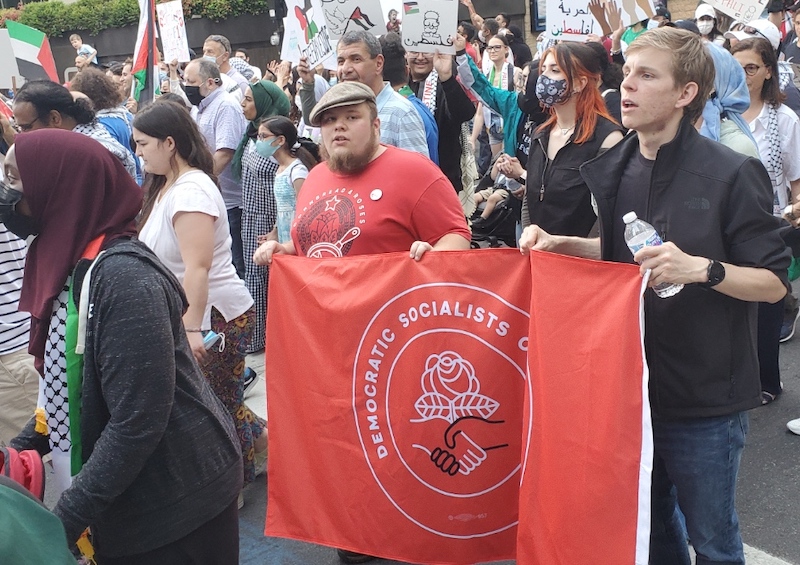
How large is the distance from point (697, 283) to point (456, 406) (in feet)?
2.89

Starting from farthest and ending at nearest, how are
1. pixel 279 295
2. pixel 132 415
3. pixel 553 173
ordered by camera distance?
pixel 553 173 → pixel 279 295 → pixel 132 415

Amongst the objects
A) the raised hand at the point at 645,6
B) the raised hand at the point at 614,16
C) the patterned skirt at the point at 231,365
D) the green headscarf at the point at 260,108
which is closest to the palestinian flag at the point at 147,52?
the green headscarf at the point at 260,108

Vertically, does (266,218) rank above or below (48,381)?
below

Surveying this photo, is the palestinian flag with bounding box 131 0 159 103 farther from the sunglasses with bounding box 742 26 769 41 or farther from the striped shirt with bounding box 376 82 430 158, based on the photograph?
the sunglasses with bounding box 742 26 769 41

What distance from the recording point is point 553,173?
4508 mm

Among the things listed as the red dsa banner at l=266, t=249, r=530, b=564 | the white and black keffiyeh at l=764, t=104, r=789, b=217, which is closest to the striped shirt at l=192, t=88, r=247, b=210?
the white and black keffiyeh at l=764, t=104, r=789, b=217

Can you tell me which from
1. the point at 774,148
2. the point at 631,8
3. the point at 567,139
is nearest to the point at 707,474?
the point at 567,139

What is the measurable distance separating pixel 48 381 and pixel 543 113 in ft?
12.4

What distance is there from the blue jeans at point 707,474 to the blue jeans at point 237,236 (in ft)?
16.9

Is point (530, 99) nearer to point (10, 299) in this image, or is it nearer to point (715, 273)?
point (10, 299)

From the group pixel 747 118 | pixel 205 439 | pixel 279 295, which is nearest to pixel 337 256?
pixel 279 295

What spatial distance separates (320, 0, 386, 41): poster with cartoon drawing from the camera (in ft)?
22.1

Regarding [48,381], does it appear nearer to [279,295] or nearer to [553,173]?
[279,295]

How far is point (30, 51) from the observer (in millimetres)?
8242
